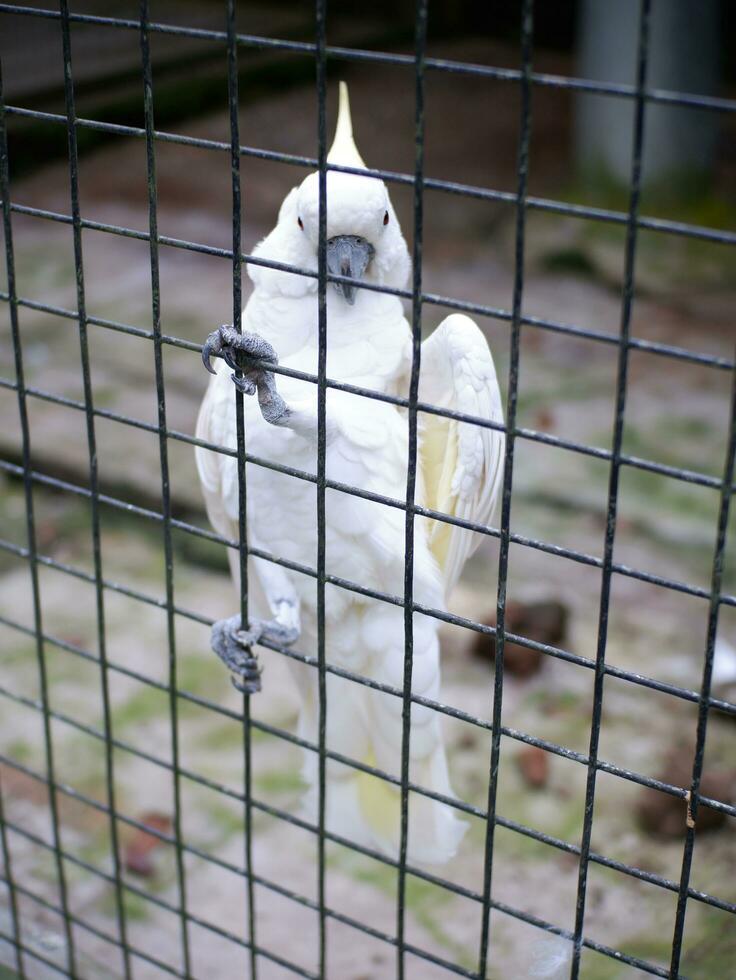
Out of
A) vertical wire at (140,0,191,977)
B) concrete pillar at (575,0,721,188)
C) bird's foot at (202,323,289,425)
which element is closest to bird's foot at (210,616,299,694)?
vertical wire at (140,0,191,977)

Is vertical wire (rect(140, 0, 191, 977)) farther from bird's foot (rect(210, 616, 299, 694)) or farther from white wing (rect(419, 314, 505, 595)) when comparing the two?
white wing (rect(419, 314, 505, 595))

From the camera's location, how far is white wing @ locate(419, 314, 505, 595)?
1447mm

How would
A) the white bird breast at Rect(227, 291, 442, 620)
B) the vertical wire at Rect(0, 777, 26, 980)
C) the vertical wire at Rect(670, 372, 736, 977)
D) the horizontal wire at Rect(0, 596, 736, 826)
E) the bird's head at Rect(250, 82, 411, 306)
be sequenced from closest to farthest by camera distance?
the vertical wire at Rect(670, 372, 736, 977)
the horizontal wire at Rect(0, 596, 736, 826)
the bird's head at Rect(250, 82, 411, 306)
the white bird breast at Rect(227, 291, 442, 620)
the vertical wire at Rect(0, 777, 26, 980)

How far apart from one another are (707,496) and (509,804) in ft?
4.30

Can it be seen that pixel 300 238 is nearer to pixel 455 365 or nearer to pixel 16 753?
pixel 455 365

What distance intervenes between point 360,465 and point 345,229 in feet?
1.10

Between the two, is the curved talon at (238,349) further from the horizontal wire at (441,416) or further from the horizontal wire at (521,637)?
the horizontal wire at (521,637)

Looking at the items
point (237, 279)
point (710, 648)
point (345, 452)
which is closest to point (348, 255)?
point (345, 452)

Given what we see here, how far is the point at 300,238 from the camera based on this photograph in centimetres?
153

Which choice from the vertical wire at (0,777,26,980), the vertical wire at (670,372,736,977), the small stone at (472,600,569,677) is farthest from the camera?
the small stone at (472,600,569,677)

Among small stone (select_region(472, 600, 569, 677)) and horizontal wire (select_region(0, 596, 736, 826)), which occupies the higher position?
horizontal wire (select_region(0, 596, 736, 826))

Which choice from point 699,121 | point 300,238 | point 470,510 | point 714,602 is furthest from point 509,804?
point 699,121

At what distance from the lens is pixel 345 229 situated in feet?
4.74

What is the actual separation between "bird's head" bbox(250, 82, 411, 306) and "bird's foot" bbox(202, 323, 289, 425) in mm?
227
